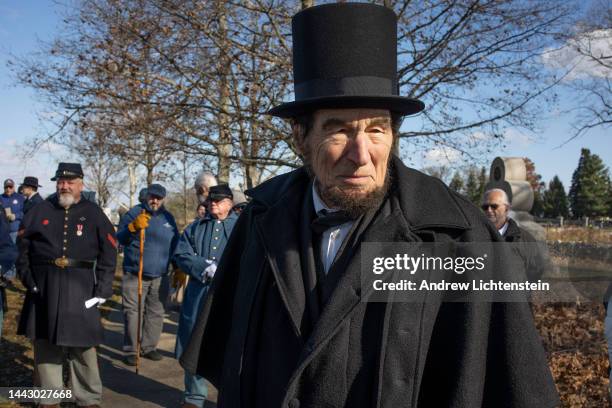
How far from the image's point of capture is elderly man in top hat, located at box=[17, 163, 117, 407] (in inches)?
204

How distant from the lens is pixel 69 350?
546 centimetres

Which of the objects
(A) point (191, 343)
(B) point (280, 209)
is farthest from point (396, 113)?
(A) point (191, 343)

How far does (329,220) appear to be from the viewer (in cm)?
206

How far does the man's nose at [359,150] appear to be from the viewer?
6.36 feet

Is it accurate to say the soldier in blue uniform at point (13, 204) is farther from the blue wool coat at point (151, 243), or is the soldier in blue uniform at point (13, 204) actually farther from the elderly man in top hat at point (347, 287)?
the elderly man in top hat at point (347, 287)

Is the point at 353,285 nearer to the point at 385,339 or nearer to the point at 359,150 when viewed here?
the point at 385,339

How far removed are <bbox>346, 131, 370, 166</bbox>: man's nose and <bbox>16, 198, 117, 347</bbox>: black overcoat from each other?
412 centimetres

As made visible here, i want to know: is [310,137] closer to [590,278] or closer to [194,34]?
[194,34]

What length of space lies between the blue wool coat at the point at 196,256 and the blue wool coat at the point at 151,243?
64.8 inches

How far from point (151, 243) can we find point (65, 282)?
223 centimetres

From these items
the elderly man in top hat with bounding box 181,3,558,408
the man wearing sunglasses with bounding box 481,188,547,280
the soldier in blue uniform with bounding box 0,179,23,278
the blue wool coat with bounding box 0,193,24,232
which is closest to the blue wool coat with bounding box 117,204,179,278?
the man wearing sunglasses with bounding box 481,188,547,280

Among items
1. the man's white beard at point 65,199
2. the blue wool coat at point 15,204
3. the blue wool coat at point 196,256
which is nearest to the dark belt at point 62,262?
the man's white beard at point 65,199

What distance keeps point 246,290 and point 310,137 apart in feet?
2.07

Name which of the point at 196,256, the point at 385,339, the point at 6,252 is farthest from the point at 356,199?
the point at 6,252
